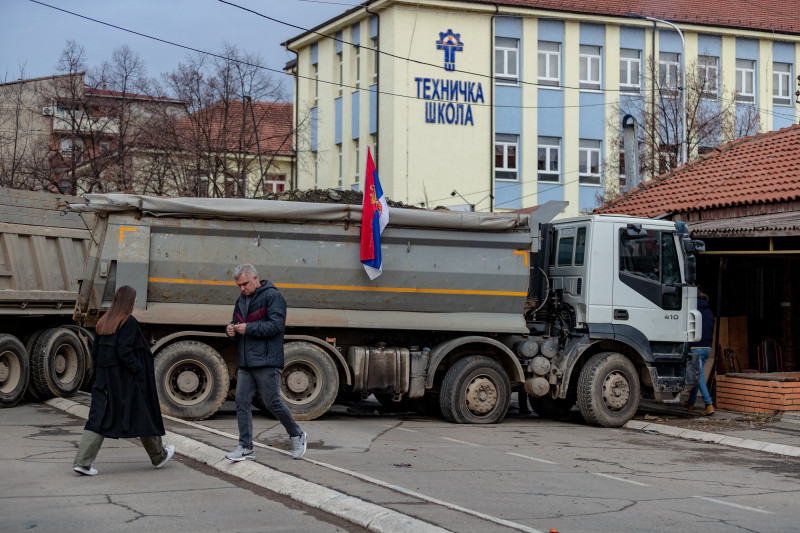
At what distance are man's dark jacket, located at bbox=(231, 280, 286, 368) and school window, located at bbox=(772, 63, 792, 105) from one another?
37.9 metres

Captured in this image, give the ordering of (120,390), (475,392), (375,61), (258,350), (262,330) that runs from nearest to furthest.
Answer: (120,390)
(262,330)
(258,350)
(475,392)
(375,61)

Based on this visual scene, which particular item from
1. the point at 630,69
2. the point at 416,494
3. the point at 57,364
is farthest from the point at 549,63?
the point at 416,494

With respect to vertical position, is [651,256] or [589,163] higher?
[589,163]

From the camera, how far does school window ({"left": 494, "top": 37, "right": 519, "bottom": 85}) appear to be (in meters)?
39.3

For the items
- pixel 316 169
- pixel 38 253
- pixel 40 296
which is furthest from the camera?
pixel 316 169

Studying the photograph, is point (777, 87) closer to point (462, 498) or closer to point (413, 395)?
point (413, 395)

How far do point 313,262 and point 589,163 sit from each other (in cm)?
2884

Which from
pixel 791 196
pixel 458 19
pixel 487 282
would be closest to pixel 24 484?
pixel 487 282

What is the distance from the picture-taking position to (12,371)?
14.8m

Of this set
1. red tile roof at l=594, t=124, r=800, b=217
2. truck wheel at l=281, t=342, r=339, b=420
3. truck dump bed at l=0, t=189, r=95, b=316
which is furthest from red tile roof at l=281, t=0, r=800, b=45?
truck wheel at l=281, t=342, r=339, b=420

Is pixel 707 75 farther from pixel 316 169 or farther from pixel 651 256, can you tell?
pixel 651 256

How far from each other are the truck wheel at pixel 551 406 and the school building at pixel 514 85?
2152 cm

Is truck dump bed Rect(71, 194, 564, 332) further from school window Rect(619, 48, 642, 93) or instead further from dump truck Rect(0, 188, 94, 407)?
school window Rect(619, 48, 642, 93)

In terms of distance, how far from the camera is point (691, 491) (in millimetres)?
9242
